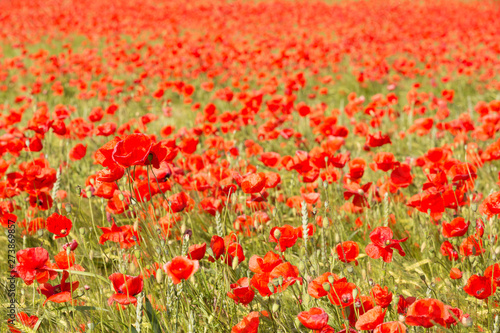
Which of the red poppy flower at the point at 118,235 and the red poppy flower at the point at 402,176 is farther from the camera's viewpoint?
the red poppy flower at the point at 402,176

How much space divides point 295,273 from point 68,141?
11.4ft

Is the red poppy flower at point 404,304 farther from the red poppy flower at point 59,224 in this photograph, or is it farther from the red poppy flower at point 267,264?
the red poppy flower at point 59,224

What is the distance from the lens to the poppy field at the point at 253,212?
1285mm

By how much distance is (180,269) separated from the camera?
3.66 ft

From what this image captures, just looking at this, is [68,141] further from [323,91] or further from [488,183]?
[488,183]

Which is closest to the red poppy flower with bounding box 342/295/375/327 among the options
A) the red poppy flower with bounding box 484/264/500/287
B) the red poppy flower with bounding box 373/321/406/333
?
the red poppy flower with bounding box 373/321/406/333

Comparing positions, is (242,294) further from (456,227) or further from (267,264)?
(456,227)

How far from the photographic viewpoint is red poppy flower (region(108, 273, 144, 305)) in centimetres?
118

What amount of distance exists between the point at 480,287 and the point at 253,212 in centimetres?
120

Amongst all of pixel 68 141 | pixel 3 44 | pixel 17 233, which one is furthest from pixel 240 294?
pixel 3 44

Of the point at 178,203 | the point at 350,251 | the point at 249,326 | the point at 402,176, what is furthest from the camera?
the point at 402,176

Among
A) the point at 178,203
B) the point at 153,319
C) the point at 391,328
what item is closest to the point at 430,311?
the point at 391,328

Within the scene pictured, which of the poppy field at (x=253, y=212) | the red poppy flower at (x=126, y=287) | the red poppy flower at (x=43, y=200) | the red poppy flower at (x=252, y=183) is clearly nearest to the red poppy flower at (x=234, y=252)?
the poppy field at (x=253, y=212)

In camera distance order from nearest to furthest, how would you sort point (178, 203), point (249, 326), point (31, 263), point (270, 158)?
point (249, 326) < point (31, 263) < point (178, 203) < point (270, 158)
